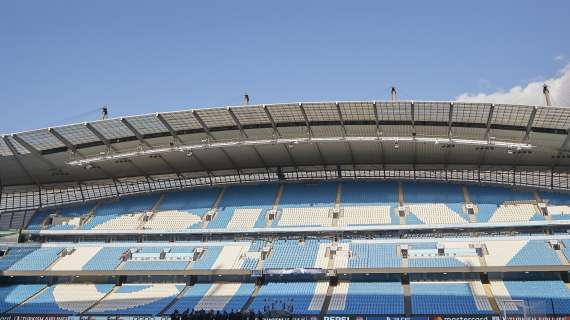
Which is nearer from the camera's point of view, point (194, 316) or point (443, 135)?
point (194, 316)

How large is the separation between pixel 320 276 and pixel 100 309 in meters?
17.9

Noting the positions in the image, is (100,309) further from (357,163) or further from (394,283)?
(357,163)

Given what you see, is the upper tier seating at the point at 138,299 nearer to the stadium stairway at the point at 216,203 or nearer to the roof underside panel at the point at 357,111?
the stadium stairway at the point at 216,203

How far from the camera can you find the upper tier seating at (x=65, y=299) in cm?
3888

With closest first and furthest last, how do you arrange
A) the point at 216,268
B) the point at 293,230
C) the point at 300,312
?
1. the point at 300,312
2. the point at 216,268
3. the point at 293,230

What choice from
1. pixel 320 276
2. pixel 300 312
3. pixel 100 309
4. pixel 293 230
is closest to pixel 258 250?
pixel 293 230

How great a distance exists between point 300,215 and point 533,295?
2056 cm

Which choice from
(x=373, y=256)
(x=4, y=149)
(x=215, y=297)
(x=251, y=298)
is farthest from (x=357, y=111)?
(x=4, y=149)

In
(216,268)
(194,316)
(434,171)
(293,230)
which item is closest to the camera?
(194,316)

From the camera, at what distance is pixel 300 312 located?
34.8m

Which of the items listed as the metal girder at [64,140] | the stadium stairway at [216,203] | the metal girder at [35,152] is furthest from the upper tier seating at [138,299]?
the metal girder at [35,152]

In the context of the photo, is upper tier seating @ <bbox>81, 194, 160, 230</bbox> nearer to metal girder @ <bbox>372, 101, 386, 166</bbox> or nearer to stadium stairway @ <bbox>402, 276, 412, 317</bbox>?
metal girder @ <bbox>372, 101, 386, 166</bbox>

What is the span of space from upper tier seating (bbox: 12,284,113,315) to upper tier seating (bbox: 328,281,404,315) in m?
20.3

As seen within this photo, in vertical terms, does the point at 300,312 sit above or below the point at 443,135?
below
